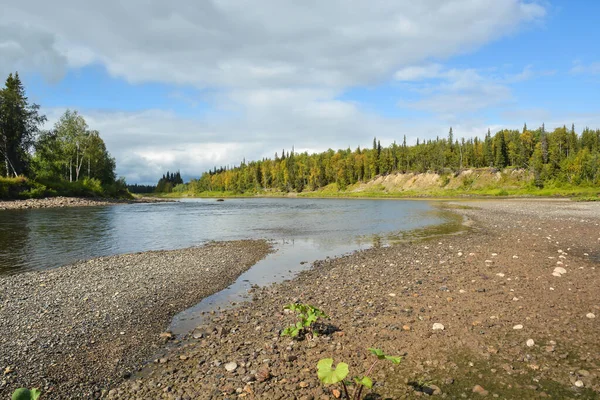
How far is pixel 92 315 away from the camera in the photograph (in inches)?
413

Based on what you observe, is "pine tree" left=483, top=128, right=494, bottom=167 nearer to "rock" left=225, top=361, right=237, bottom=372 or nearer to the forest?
the forest

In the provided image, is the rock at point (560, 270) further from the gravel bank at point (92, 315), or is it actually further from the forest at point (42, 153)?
the forest at point (42, 153)

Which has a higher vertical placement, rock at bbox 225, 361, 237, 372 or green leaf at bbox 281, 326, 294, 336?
green leaf at bbox 281, 326, 294, 336

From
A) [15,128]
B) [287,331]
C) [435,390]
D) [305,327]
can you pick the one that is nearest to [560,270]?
[435,390]

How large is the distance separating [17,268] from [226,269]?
10786 mm

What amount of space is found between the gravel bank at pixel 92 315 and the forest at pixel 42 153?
2798 inches

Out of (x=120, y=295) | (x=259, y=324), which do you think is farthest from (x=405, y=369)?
(x=120, y=295)

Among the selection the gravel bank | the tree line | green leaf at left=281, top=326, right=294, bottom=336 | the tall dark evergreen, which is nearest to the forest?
the tall dark evergreen

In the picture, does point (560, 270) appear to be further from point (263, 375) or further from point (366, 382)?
point (263, 375)

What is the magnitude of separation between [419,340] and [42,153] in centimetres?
10000

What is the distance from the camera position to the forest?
71.9 metres

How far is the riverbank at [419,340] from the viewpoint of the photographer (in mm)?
6453

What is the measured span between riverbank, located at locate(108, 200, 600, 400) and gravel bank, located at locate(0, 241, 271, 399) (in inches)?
43.9

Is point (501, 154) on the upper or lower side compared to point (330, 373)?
upper
